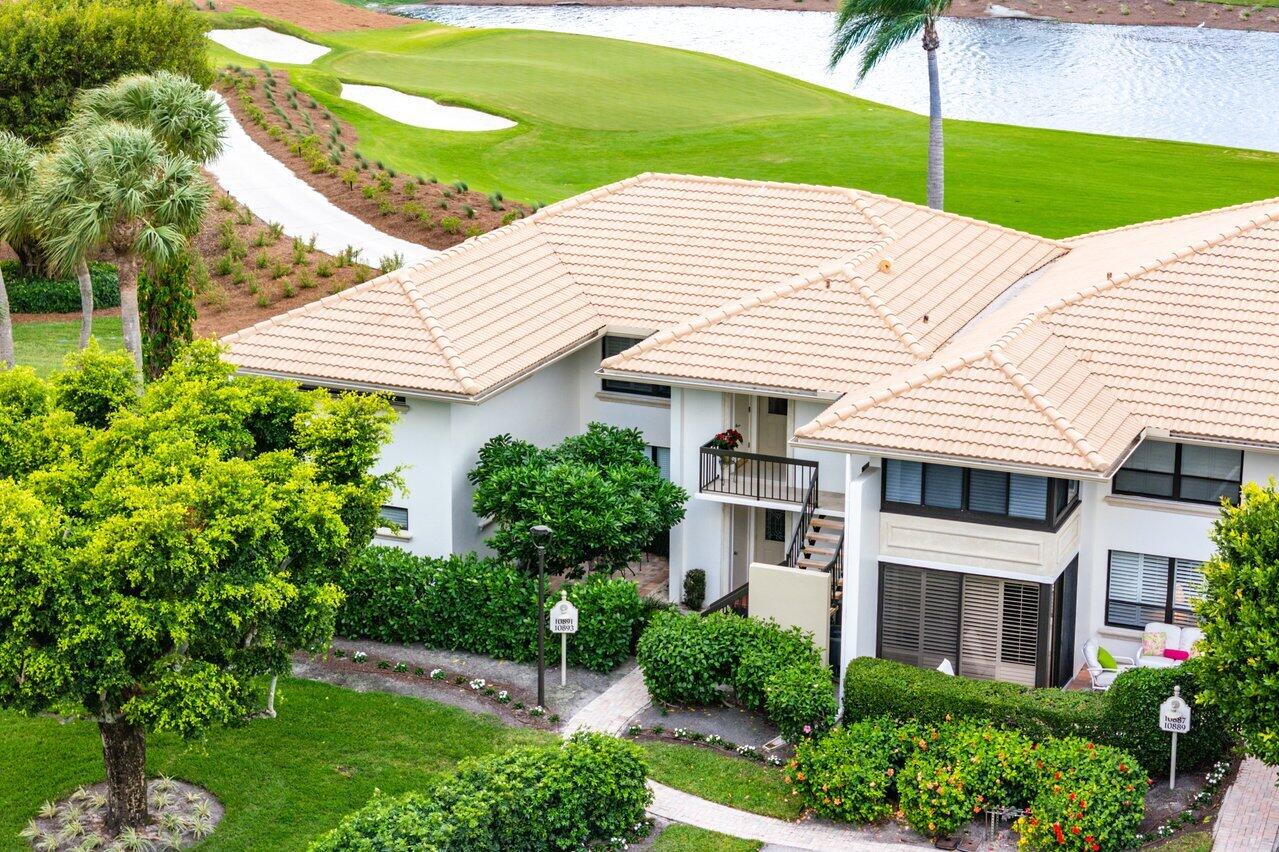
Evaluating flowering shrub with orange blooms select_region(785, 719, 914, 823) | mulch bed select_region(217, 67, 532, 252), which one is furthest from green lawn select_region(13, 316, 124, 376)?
flowering shrub with orange blooms select_region(785, 719, 914, 823)

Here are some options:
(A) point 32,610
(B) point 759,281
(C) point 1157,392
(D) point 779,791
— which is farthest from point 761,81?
(A) point 32,610

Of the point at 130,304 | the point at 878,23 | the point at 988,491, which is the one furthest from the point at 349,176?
the point at 988,491

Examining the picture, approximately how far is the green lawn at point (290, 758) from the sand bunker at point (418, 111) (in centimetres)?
4226

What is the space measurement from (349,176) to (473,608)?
29115 mm

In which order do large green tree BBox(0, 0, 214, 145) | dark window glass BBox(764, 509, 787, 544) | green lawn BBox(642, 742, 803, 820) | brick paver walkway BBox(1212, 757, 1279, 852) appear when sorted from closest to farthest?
brick paver walkway BBox(1212, 757, 1279, 852) < green lawn BBox(642, 742, 803, 820) < dark window glass BBox(764, 509, 787, 544) < large green tree BBox(0, 0, 214, 145)

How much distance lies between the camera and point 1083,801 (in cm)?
2317

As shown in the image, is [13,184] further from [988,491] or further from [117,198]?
[988,491]

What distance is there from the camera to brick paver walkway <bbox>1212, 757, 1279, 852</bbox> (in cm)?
2312

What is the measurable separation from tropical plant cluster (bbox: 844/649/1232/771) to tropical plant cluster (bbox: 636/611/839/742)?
1.38m

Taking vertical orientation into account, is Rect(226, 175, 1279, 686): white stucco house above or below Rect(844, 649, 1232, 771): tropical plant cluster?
above

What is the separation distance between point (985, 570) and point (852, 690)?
307 cm

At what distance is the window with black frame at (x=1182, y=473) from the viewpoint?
92.2ft

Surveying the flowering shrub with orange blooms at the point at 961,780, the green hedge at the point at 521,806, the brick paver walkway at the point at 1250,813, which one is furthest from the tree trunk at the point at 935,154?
the green hedge at the point at 521,806

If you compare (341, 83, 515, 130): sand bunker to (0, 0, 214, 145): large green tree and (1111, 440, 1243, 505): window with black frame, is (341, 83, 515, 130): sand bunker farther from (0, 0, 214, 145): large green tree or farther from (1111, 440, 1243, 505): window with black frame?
(1111, 440, 1243, 505): window with black frame
